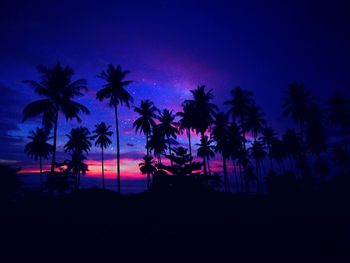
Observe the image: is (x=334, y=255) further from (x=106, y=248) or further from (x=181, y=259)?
(x=106, y=248)

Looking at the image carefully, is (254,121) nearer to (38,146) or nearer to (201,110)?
(201,110)

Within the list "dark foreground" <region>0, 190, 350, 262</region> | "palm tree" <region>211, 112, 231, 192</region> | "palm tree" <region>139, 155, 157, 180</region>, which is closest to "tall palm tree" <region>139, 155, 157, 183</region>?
"palm tree" <region>139, 155, 157, 180</region>

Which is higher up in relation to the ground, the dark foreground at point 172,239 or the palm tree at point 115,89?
the palm tree at point 115,89

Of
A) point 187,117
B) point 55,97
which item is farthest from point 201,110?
point 55,97

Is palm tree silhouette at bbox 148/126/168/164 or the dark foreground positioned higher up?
palm tree silhouette at bbox 148/126/168/164

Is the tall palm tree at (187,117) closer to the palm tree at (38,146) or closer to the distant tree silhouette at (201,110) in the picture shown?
the distant tree silhouette at (201,110)

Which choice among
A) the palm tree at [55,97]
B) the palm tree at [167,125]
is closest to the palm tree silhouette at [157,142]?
the palm tree at [167,125]

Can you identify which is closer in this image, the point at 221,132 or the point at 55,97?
the point at 55,97

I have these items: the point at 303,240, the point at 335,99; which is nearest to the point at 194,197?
the point at 303,240

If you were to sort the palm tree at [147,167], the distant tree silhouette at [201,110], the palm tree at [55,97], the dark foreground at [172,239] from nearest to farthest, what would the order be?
the dark foreground at [172,239] < the palm tree at [55,97] < the distant tree silhouette at [201,110] < the palm tree at [147,167]

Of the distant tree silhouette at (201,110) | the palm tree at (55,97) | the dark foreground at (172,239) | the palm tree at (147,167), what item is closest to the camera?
the dark foreground at (172,239)

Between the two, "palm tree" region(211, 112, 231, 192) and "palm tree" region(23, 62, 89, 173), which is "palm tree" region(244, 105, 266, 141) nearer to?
"palm tree" region(211, 112, 231, 192)

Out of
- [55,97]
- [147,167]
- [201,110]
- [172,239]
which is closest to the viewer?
[172,239]

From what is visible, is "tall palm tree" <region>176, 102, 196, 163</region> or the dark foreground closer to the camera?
the dark foreground
